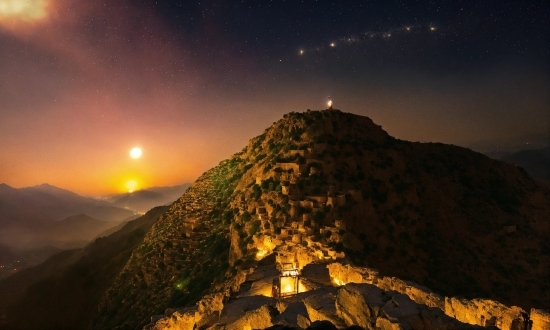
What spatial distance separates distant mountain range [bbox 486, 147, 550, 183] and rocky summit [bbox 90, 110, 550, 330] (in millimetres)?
89920

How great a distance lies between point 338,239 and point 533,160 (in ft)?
468

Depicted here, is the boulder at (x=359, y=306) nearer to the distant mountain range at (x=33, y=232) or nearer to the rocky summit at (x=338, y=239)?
the rocky summit at (x=338, y=239)

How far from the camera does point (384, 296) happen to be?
957 cm

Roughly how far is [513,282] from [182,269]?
28.9m

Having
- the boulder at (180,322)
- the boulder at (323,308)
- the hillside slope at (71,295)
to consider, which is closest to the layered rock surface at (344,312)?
the boulder at (323,308)

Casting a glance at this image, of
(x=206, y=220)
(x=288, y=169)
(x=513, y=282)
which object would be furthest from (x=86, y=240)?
(x=513, y=282)

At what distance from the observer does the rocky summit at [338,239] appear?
13336 mm

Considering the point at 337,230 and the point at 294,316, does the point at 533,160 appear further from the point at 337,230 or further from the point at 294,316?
the point at 294,316

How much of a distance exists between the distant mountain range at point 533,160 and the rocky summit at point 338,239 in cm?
8992

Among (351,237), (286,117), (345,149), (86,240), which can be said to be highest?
(286,117)

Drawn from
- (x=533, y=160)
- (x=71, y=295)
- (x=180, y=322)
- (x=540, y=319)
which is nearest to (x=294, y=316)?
(x=180, y=322)

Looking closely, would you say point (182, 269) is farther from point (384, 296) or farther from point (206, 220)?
point (384, 296)

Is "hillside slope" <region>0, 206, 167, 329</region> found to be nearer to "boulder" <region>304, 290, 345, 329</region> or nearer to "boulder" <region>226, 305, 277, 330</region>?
"boulder" <region>226, 305, 277, 330</region>

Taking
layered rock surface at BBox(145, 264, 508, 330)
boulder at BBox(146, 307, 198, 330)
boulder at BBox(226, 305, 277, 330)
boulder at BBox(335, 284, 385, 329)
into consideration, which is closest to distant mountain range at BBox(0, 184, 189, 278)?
boulder at BBox(146, 307, 198, 330)
